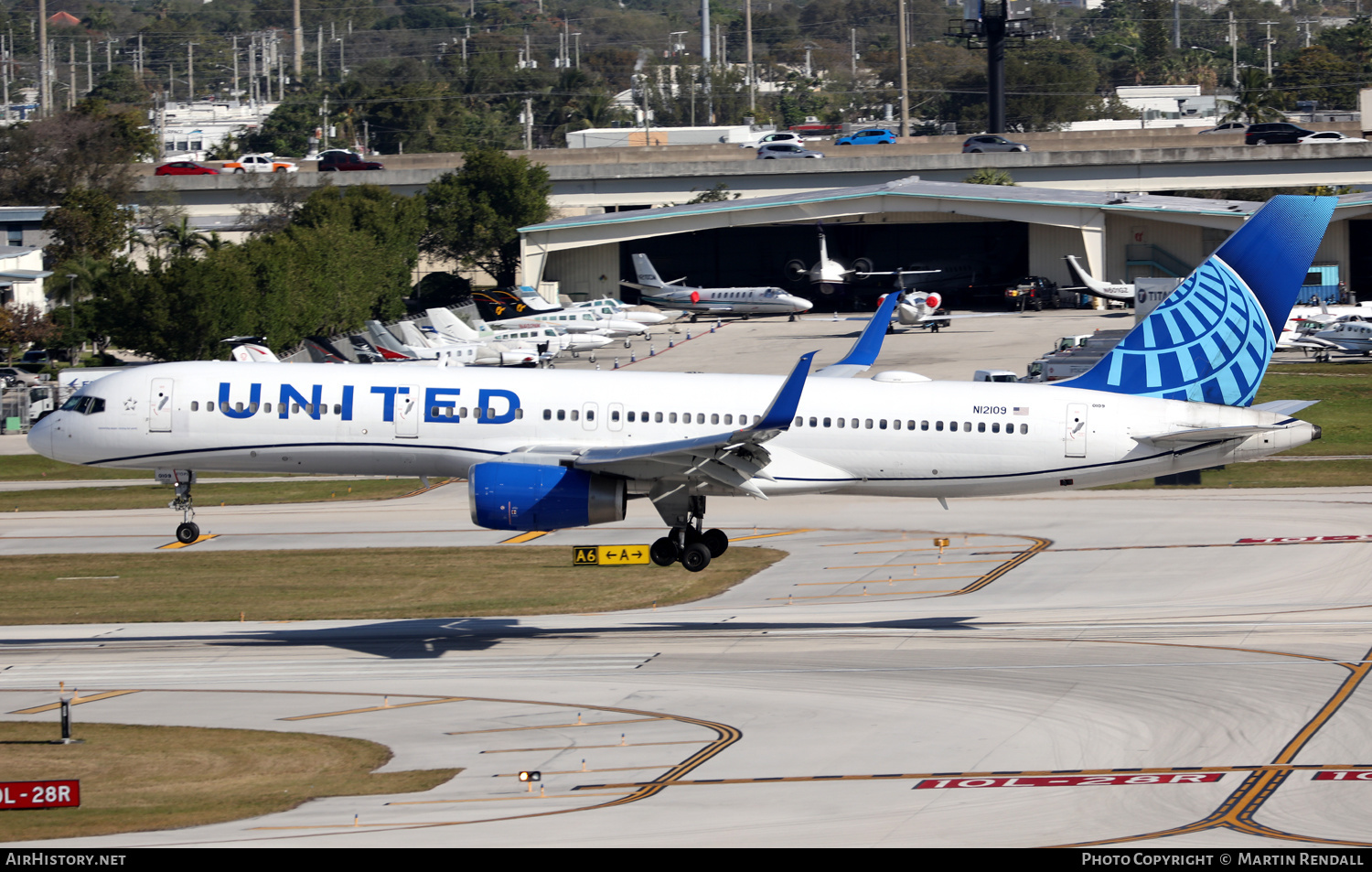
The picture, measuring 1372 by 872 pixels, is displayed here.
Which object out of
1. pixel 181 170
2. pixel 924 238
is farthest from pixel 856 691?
pixel 181 170

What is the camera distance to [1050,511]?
6094cm

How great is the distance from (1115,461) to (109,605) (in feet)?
102

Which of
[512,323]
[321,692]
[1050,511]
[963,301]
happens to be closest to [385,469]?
[321,692]

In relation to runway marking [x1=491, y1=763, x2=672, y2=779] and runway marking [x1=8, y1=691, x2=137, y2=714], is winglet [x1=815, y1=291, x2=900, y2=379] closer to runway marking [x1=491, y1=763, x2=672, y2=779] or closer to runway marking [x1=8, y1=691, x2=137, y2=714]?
runway marking [x1=491, y1=763, x2=672, y2=779]

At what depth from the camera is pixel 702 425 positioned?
134ft

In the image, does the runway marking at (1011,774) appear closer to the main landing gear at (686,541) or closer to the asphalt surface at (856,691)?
the asphalt surface at (856,691)

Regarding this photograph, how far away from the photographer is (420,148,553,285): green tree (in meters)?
146

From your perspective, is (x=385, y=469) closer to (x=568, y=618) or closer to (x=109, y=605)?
(x=568, y=618)

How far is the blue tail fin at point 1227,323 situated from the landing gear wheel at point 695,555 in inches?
455

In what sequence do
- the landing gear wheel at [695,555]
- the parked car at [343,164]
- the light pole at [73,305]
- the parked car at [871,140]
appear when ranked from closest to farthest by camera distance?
1. the landing gear wheel at [695,555]
2. the light pole at [73,305]
3. the parked car at [343,164]
4. the parked car at [871,140]

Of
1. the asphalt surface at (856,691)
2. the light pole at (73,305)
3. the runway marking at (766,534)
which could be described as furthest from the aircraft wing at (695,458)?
the light pole at (73,305)

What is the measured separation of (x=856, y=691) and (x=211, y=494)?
43715 millimetres

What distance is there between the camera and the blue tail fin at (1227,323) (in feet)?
137

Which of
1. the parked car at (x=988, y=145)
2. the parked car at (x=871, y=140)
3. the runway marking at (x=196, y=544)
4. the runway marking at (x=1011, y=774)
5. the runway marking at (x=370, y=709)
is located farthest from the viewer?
the parked car at (x=871, y=140)
